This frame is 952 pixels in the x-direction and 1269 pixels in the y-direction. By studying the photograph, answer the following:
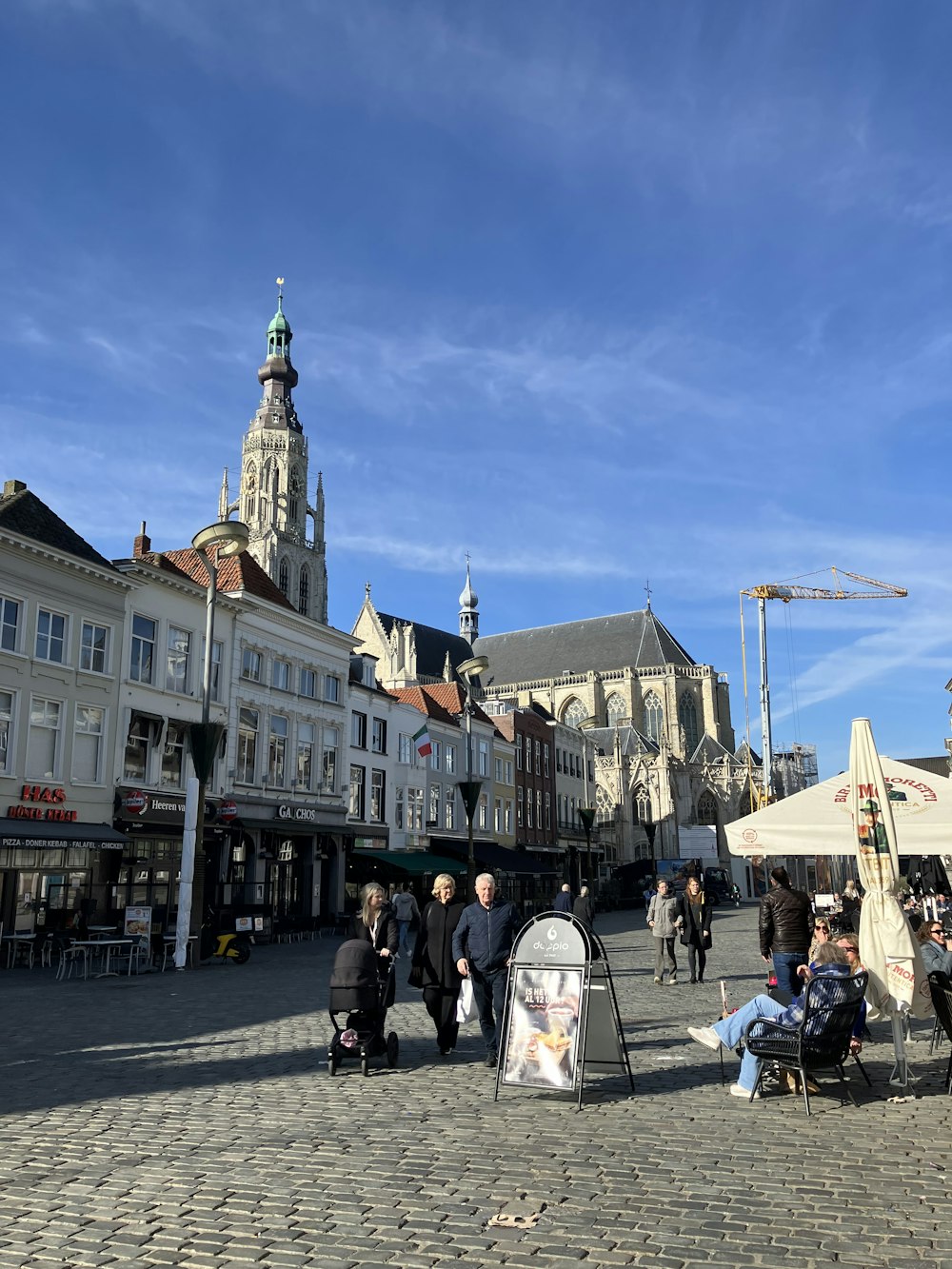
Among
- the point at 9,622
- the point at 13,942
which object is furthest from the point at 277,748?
the point at 13,942

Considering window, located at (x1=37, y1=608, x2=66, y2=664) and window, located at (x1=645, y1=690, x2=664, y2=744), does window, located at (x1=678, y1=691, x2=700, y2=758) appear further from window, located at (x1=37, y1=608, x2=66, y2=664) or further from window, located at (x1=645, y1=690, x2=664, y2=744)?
window, located at (x1=37, y1=608, x2=66, y2=664)

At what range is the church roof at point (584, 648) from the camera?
335 feet

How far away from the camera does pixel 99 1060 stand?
32.9 ft

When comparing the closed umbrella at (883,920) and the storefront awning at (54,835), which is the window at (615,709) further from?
the closed umbrella at (883,920)

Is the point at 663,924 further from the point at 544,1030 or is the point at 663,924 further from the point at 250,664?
the point at 250,664

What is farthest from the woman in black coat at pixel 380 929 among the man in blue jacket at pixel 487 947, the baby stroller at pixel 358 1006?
the man in blue jacket at pixel 487 947

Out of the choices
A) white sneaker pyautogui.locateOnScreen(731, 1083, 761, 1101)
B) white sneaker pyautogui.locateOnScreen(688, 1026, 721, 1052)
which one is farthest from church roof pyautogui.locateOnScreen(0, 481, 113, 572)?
white sneaker pyautogui.locateOnScreen(731, 1083, 761, 1101)

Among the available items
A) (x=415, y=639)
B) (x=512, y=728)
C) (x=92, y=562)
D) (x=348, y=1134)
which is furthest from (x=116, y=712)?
(x=415, y=639)

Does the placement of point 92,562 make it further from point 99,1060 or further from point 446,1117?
point 446,1117

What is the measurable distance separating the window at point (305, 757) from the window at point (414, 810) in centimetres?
742

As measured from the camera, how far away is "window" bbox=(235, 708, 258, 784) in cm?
3156

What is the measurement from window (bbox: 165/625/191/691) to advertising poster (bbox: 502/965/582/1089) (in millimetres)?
22181

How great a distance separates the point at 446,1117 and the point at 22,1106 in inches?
127

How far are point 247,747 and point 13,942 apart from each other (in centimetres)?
1123
